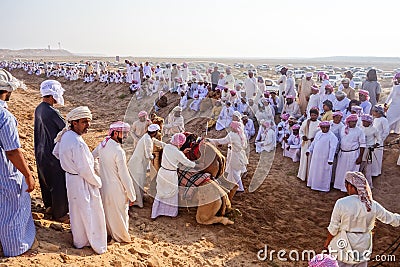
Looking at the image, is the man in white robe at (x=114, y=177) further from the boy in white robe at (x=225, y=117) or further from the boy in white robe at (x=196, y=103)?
the boy in white robe at (x=196, y=103)

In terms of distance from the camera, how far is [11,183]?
345cm

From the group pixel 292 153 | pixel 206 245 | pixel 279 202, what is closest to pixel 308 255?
pixel 206 245

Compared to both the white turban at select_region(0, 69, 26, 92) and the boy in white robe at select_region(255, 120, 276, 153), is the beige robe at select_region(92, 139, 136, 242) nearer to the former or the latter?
the white turban at select_region(0, 69, 26, 92)

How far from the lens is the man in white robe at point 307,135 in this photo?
8195mm

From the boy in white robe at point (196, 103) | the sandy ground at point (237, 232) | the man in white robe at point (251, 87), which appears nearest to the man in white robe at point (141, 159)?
the sandy ground at point (237, 232)

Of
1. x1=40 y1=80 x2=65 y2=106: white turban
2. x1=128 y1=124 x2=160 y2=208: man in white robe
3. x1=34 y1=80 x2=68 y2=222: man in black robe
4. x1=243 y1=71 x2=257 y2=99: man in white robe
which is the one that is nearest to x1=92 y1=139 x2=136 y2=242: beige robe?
x1=34 y1=80 x2=68 y2=222: man in black robe

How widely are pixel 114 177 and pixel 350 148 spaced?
5.01 m

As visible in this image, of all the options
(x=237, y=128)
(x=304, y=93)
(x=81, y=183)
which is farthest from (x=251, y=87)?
(x=81, y=183)

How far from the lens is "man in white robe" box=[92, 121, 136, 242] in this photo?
4.38 m

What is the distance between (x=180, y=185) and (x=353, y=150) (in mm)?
3660

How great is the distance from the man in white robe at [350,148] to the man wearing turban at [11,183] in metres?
5.86

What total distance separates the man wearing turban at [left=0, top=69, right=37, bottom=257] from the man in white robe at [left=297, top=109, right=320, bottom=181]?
625 cm

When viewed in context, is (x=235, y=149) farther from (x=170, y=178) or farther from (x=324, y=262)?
(x=324, y=262)

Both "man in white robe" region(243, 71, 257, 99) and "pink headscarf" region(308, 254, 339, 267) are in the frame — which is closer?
"pink headscarf" region(308, 254, 339, 267)
